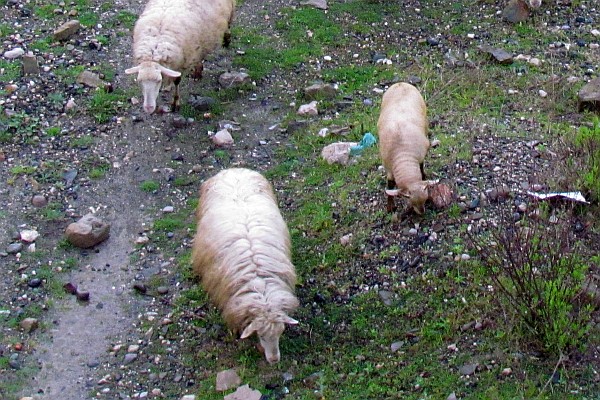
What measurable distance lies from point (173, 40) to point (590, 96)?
183 inches

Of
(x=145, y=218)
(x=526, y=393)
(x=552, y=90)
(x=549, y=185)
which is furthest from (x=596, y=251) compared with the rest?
(x=145, y=218)

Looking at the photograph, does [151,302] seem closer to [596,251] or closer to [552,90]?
[596,251]

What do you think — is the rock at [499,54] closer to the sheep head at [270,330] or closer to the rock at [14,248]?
the sheep head at [270,330]

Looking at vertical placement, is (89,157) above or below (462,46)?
below

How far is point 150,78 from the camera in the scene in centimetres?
1010

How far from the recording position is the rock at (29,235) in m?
8.80

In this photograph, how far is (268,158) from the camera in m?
10.1

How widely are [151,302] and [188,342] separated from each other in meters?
0.72

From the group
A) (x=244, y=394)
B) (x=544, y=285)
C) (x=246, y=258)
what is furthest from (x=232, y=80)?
(x=544, y=285)

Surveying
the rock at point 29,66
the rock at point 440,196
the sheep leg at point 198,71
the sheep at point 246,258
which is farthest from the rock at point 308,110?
A: the rock at point 29,66

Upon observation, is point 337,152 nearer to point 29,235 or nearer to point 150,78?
point 150,78

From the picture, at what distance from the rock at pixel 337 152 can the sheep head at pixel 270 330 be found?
2.95 metres

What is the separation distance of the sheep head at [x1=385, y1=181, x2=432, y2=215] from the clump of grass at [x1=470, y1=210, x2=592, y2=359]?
3.03ft

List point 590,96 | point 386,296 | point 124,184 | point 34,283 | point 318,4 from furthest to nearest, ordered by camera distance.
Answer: point 318,4 < point 590,96 < point 124,184 < point 34,283 < point 386,296
